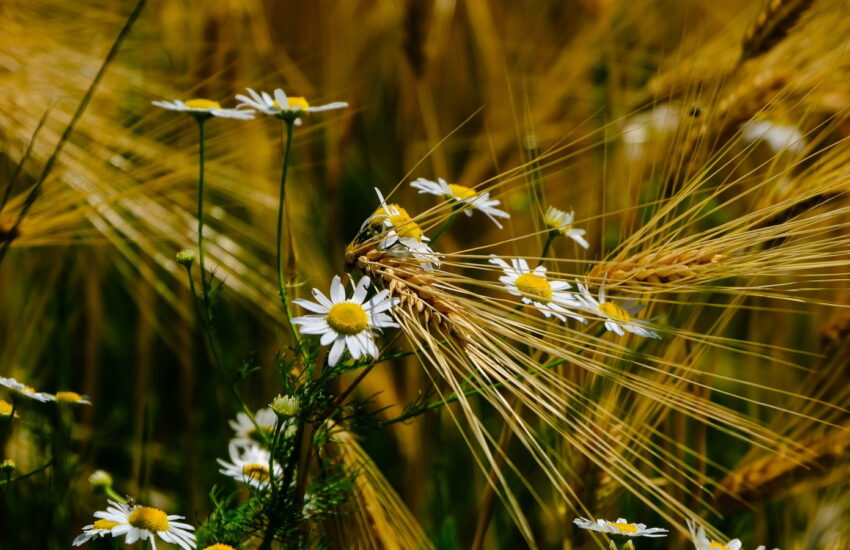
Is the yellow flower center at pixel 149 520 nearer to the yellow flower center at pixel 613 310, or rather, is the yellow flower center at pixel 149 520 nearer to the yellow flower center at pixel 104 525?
the yellow flower center at pixel 104 525

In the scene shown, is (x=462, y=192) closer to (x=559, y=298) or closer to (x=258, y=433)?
(x=559, y=298)

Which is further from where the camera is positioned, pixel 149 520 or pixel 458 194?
pixel 458 194

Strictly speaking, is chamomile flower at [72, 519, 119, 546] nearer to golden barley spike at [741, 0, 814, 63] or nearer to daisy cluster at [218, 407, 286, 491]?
daisy cluster at [218, 407, 286, 491]

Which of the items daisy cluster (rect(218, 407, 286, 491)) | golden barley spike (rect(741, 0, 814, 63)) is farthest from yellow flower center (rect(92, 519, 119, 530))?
golden barley spike (rect(741, 0, 814, 63))

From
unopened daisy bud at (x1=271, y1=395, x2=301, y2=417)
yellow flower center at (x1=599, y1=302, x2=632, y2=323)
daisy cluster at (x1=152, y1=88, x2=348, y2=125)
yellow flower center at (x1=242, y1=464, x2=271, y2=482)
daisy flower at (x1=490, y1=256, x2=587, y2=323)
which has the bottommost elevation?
yellow flower center at (x1=242, y1=464, x2=271, y2=482)

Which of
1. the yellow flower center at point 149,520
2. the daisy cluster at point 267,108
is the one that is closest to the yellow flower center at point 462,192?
the daisy cluster at point 267,108

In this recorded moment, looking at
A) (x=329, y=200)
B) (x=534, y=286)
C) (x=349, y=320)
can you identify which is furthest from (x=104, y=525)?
(x=329, y=200)

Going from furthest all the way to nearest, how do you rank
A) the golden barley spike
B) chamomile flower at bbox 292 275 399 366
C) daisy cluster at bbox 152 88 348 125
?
the golden barley spike < daisy cluster at bbox 152 88 348 125 < chamomile flower at bbox 292 275 399 366
